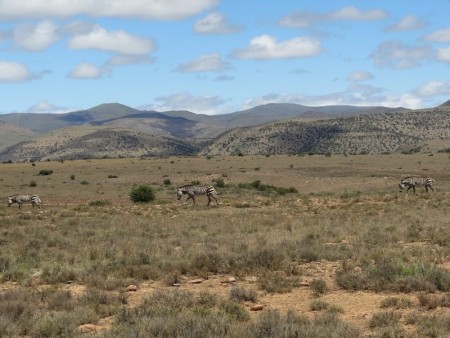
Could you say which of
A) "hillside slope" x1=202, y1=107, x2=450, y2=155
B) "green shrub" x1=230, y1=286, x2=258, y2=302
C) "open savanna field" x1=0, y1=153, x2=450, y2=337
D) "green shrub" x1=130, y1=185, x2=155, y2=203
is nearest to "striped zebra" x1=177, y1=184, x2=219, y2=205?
"green shrub" x1=130, y1=185, x2=155, y2=203

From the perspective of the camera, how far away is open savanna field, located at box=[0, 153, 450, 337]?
9992 mm

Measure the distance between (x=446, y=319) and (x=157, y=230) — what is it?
Answer: 1557 centimetres

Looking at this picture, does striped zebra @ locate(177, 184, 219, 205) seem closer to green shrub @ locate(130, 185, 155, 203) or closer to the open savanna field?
green shrub @ locate(130, 185, 155, 203)

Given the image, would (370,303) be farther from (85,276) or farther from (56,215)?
(56,215)

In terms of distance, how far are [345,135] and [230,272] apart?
150m

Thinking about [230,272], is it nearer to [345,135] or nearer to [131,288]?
[131,288]

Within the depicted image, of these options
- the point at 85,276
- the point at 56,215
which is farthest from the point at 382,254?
the point at 56,215

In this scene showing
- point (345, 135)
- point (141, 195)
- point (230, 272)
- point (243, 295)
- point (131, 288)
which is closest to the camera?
point (243, 295)

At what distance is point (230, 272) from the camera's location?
15.5 meters

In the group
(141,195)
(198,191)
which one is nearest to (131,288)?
(198,191)

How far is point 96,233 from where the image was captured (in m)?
23.3

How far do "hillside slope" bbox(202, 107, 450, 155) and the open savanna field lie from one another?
399 feet

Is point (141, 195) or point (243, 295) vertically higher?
point (141, 195)

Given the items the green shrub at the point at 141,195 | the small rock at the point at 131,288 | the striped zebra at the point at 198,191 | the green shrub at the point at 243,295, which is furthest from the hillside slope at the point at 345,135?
the green shrub at the point at 243,295
